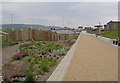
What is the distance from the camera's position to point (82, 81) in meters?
4.75

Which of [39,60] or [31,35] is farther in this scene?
[31,35]

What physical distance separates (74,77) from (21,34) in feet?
48.4

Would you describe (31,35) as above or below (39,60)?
above

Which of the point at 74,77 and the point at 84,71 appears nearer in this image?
the point at 74,77

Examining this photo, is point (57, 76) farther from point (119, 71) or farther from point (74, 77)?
point (119, 71)

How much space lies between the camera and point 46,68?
556 cm

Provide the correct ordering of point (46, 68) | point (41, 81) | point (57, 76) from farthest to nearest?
point (46, 68) → point (57, 76) → point (41, 81)

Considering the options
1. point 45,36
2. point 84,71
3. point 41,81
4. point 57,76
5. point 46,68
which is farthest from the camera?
point 45,36

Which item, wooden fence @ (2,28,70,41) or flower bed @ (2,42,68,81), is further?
wooden fence @ (2,28,70,41)

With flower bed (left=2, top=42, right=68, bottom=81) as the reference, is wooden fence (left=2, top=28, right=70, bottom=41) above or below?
above

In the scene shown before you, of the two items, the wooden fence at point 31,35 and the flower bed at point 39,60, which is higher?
the wooden fence at point 31,35

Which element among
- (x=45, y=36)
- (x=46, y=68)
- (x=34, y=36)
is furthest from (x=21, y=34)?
(x=46, y=68)

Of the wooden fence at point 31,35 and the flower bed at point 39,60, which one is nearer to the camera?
the flower bed at point 39,60

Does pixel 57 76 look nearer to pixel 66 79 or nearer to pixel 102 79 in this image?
pixel 66 79
